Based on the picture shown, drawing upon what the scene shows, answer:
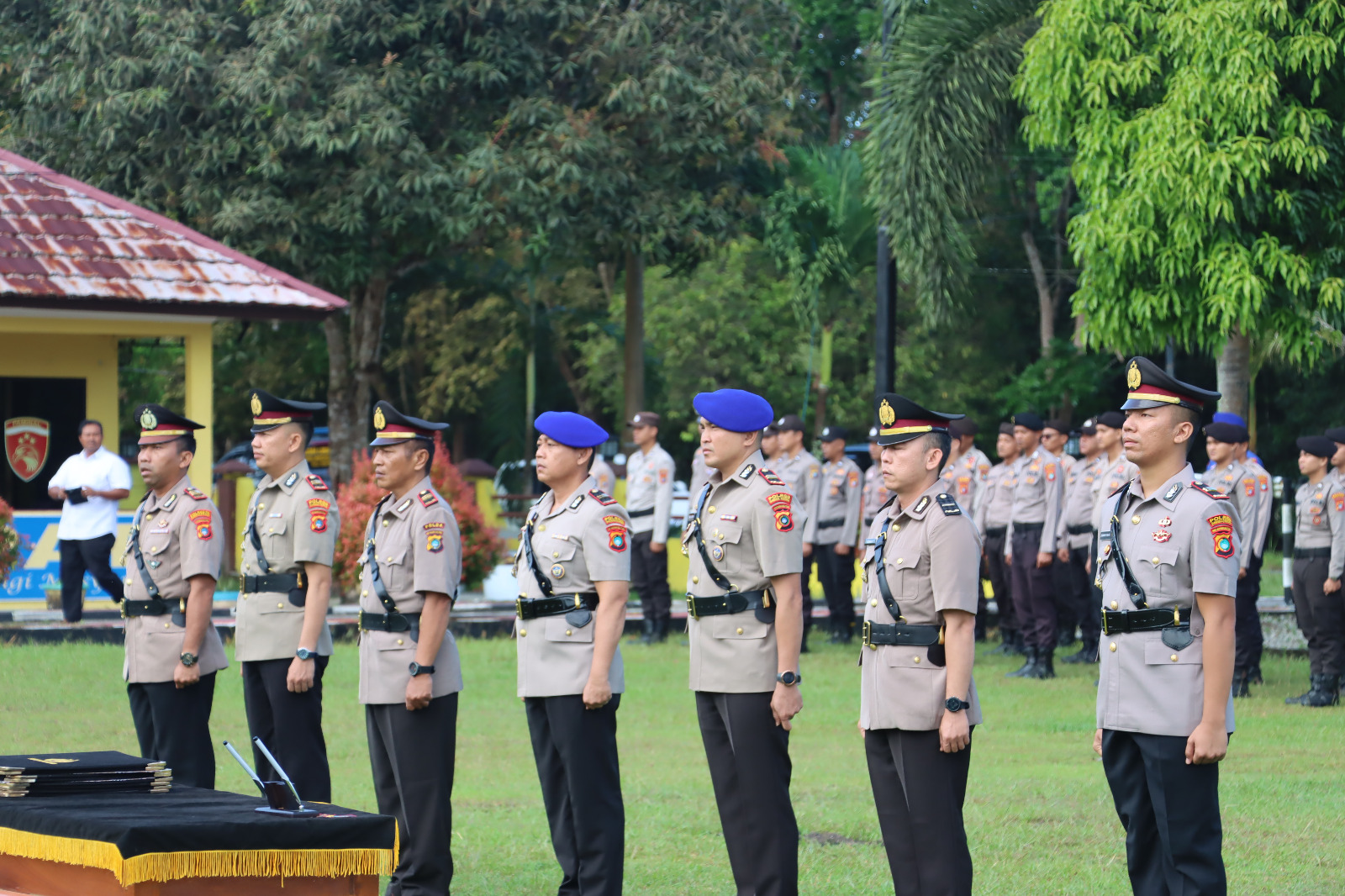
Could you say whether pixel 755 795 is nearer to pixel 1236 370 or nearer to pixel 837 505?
pixel 837 505

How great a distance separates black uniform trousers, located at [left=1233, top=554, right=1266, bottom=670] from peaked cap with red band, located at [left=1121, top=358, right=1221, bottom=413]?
24.8ft

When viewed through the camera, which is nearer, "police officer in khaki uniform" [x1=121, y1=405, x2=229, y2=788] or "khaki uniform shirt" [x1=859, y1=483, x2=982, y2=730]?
"khaki uniform shirt" [x1=859, y1=483, x2=982, y2=730]

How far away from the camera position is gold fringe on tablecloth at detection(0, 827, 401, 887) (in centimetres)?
519

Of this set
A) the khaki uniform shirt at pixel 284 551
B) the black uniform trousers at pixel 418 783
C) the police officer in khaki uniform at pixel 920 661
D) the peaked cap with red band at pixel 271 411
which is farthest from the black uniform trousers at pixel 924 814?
the peaked cap with red band at pixel 271 411

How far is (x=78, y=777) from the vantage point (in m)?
6.05

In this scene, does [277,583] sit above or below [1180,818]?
above

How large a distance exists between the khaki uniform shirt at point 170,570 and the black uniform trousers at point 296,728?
0.31 m

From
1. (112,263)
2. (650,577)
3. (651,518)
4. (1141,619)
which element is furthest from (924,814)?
(112,263)

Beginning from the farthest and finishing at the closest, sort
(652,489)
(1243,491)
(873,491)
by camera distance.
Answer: (873,491) < (652,489) < (1243,491)

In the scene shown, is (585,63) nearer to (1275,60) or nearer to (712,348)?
(1275,60)

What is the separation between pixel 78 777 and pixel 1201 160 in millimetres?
11184

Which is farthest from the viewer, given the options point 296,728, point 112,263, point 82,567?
point 112,263

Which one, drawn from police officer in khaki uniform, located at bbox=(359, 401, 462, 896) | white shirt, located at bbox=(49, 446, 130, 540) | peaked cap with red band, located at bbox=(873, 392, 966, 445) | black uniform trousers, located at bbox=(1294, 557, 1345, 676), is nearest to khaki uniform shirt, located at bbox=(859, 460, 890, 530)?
black uniform trousers, located at bbox=(1294, 557, 1345, 676)

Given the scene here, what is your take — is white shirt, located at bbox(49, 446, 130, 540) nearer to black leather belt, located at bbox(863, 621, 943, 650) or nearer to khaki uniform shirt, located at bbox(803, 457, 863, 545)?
khaki uniform shirt, located at bbox(803, 457, 863, 545)
